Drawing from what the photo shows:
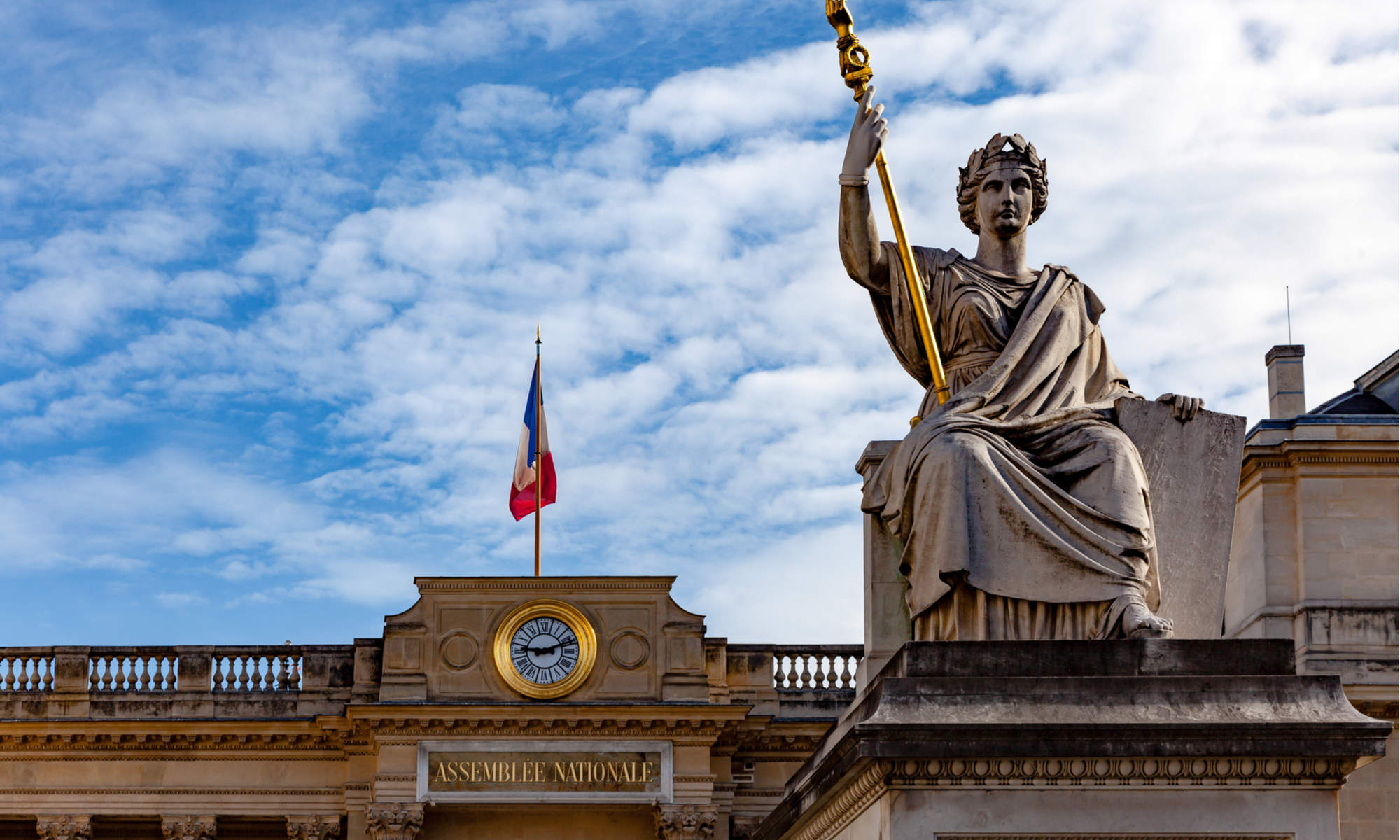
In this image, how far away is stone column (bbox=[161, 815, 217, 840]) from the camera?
111 feet

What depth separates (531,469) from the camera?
117 feet

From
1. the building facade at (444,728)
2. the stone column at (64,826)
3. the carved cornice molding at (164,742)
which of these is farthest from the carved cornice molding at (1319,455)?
the stone column at (64,826)

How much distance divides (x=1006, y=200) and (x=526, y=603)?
26.6 meters

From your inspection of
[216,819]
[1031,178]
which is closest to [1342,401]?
[216,819]

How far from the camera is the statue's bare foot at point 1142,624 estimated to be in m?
6.29

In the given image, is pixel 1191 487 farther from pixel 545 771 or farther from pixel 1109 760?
pixel 545 771

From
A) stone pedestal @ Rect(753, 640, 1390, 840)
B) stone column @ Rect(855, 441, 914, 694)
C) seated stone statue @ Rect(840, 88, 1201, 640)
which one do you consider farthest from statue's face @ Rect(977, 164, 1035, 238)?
stone pedestal @ Rect(753, 640, 1390, 840)

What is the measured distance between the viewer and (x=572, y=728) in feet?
109

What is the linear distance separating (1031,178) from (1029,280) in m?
0.38

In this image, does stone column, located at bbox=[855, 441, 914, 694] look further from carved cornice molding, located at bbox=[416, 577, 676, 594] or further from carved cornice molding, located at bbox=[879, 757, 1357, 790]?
carved cornice molding, located at bbox=[416, 577, 676, 594]

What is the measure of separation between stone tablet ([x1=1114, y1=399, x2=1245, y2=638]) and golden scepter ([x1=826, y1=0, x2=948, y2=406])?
2.05ft

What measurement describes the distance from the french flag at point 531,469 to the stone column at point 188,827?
6.90 m

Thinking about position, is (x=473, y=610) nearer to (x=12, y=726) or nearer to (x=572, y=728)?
(x=572, y=728)

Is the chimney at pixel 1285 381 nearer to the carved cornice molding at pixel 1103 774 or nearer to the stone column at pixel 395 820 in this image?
the stone column at pixel 395 820
